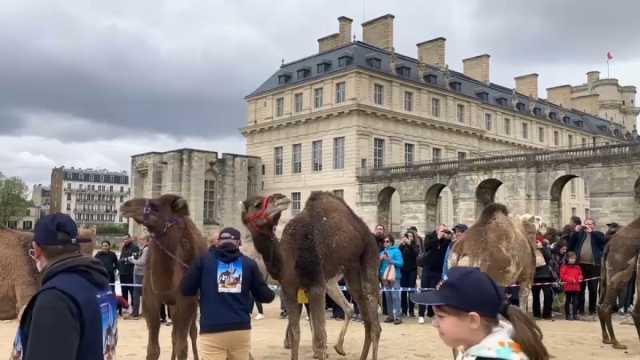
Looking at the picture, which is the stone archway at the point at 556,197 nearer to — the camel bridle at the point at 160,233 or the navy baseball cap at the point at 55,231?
the camel bridle at the point at 160,233

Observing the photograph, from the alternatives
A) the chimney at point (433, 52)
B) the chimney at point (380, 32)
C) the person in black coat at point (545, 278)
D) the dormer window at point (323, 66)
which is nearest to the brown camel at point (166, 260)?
the person in black coat at point (545, 278)

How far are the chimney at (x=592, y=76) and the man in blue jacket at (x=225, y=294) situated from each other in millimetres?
86643

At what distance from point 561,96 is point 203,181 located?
49113 mm

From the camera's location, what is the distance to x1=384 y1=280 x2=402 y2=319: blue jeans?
1306cm

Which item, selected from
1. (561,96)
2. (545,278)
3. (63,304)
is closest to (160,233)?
(63,304)

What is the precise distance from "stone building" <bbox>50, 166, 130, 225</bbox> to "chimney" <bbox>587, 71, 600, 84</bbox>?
98497mm

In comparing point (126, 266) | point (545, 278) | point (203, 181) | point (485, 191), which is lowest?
point (545, 278)

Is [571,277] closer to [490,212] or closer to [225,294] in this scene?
[490,212]

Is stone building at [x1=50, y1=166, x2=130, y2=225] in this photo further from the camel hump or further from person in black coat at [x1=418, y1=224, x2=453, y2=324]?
the camel hump

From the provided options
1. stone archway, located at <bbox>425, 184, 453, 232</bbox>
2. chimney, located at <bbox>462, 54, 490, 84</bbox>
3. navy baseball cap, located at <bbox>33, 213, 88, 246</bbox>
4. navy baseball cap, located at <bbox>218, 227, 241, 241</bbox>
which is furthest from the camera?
chimney, located at <bbox>462, 54, 490, 84</bbox>

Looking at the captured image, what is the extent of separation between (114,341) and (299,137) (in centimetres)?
4408

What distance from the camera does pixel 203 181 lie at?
4541cm

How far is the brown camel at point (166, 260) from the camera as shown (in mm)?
6445

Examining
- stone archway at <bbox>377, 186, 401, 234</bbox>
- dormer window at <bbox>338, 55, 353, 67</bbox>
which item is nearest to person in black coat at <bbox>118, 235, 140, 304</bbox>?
stone archway at <bbox>377, 186, 401, 234</bbox>
